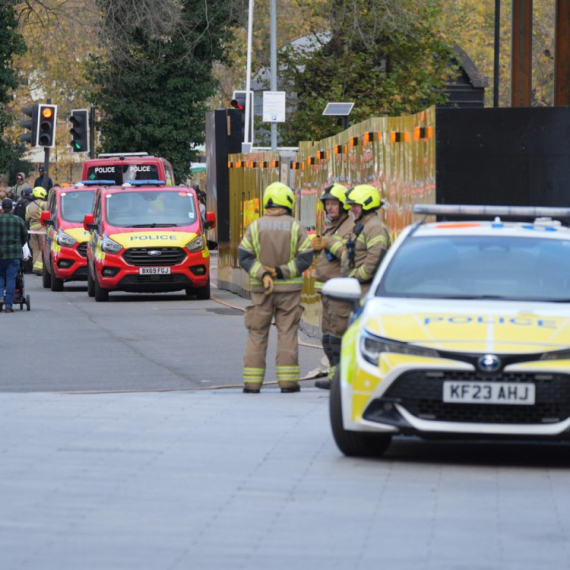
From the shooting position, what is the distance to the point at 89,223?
2764cm

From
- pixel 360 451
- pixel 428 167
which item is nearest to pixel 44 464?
pixel 360 451

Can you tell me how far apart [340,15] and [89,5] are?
670 centimetres

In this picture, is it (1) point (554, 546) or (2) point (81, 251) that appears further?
(2) point (81, 251)

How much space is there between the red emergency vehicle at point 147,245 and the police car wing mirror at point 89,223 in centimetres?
2

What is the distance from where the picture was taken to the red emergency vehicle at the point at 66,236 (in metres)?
29.1

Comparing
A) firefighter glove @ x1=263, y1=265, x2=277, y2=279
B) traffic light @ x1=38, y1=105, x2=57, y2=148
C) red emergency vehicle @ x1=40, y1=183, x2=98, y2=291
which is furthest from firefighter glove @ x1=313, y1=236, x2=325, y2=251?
traffic light @ x1=38, y1=105, x2=57, y2=148

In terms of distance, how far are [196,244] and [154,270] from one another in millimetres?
852

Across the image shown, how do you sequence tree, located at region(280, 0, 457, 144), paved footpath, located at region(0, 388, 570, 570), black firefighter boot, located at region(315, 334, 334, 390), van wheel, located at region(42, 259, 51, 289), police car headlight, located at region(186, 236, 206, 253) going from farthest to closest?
1. tree, located at region(280, 0, 457, 144)
2. van wheel, located at region(42, 259, 51, 289)
3. police car headlight, located at region(186, 236, 206, 253)
4. black firefighter boot, located at region(315, 334, 334, 390)
5. paved footpath, located at region(0, 388, 570, 570)

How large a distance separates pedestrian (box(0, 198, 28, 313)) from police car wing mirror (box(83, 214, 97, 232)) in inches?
146

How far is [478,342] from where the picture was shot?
8570 mm

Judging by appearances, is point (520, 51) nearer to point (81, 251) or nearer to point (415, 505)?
point (81, 251)

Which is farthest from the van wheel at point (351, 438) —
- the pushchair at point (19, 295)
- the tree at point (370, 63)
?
the tree at point (370, 63)

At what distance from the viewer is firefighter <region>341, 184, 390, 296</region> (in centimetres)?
1287

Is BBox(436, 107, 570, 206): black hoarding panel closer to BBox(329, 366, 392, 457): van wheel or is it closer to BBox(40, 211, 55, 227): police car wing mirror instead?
BBox(329, 366, 392, 457): van wheel
